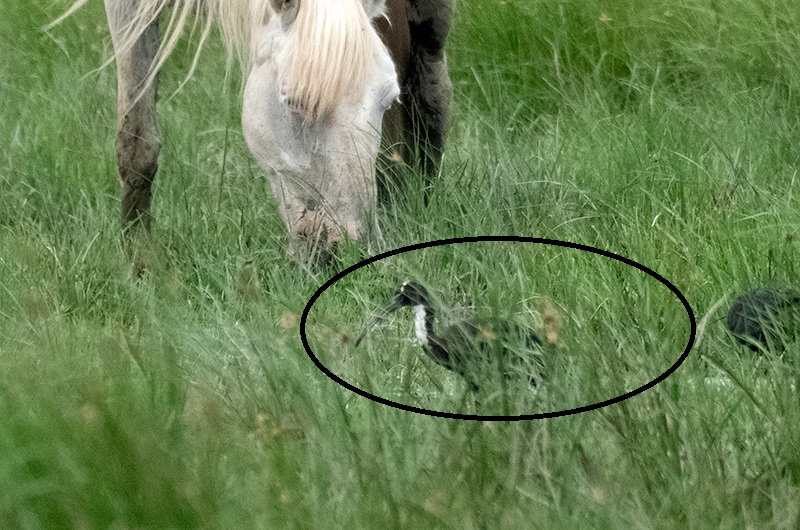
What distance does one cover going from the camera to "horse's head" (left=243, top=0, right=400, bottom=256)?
3.47 m

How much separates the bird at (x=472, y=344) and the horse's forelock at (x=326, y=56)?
29.3 inches

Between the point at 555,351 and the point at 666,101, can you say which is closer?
the point at 555,351

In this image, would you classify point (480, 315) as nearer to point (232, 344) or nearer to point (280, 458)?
point (232, 344)

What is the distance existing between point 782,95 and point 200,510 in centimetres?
390

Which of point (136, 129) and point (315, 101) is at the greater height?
point (315, 101)

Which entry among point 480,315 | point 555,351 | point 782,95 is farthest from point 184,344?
point 782,95

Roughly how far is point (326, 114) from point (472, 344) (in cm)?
116

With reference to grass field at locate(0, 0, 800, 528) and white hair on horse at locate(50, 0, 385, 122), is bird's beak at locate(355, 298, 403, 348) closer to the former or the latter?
grass field at locate(0, 0, 800, 528)

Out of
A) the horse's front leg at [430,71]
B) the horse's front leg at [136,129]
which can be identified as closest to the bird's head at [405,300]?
the horse's front leg at [136,129]

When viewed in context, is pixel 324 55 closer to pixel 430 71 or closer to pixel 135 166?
pixel 135 166

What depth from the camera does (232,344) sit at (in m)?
2.87

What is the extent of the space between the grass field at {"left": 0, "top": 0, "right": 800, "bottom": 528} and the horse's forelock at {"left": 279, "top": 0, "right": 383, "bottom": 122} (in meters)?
0.43

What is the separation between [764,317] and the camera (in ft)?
9.33

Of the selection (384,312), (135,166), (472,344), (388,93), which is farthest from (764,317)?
(135,166)
